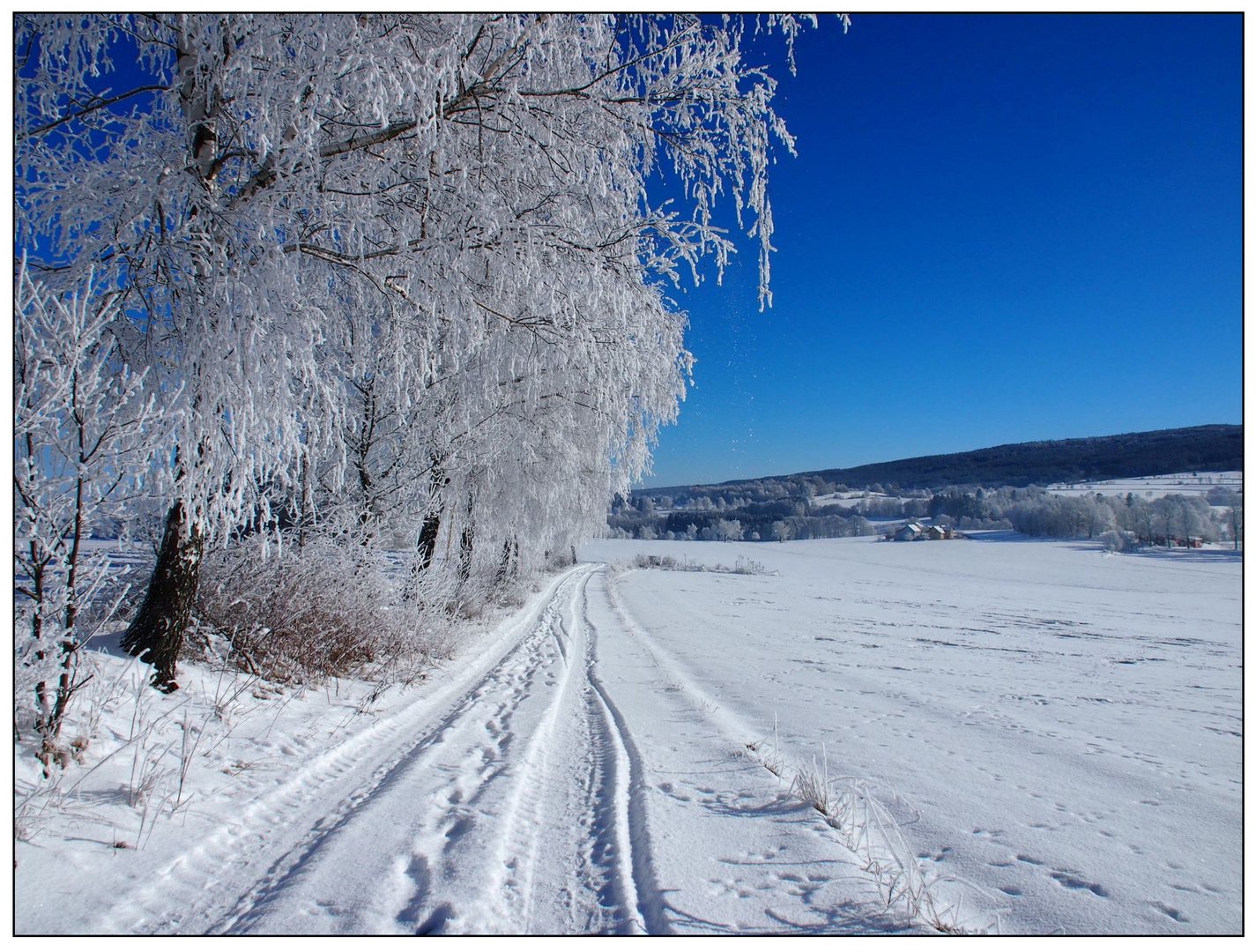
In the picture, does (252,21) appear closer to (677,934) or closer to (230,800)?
(230,800)

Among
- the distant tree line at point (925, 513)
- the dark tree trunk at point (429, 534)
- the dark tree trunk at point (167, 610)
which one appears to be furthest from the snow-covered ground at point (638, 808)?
the distant tree line at point (925, 513)

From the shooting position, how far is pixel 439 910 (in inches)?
76.1

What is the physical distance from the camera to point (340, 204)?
3.46 meters

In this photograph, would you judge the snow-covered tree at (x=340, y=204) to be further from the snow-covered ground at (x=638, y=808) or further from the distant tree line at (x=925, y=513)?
the distant tree line at (x=925, y=513)

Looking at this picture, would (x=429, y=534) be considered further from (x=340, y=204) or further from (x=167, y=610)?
(x=340, y=204)

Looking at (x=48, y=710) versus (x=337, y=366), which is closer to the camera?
(x=48, y=710)

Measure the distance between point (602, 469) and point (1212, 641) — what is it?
38.2 feet

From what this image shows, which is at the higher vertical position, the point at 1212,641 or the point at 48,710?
the point at 48,710

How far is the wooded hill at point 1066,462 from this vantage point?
3794 cm

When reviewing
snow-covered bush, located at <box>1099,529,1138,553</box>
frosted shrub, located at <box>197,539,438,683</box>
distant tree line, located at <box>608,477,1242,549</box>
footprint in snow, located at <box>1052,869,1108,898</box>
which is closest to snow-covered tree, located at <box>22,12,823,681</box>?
frosted shrub, located at <box>197,539,438,683</box>

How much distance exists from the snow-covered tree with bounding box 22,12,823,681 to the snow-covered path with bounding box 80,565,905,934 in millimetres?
1676

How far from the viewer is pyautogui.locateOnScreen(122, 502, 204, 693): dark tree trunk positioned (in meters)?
3.78

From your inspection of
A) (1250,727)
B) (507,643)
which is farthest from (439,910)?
(507,643)

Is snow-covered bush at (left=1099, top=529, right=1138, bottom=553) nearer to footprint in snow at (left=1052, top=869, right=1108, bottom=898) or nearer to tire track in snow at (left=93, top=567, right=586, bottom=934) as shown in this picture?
footprint in snow at (left=1052, top=869, right=1108, bottom=898)
